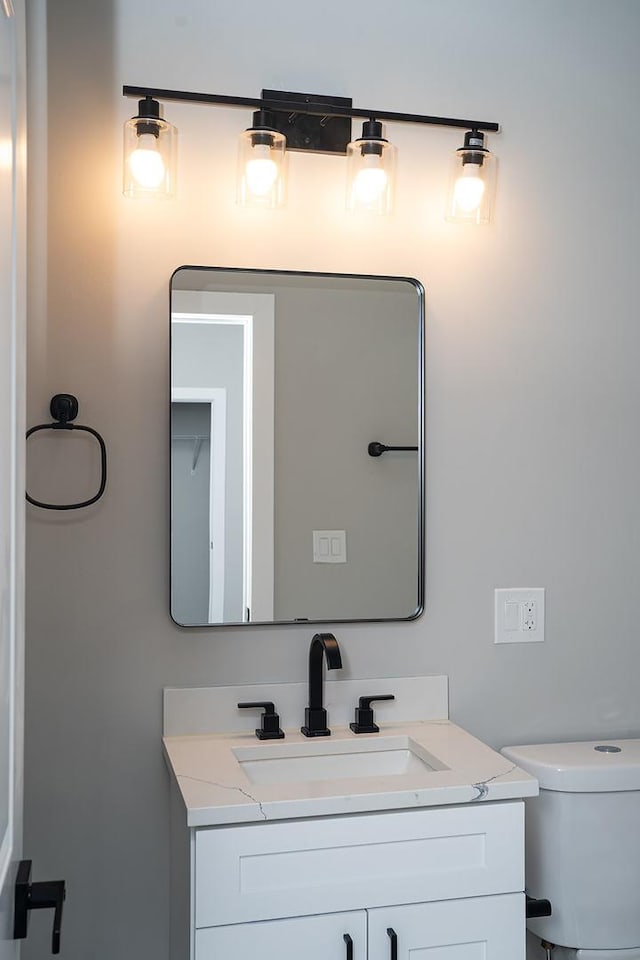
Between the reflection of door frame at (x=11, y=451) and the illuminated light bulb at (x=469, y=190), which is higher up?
the illuminated light bulb at (x=469, y=190)

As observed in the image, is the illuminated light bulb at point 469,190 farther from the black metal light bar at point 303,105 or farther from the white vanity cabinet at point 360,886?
the white vanity cabinet at point 360,886

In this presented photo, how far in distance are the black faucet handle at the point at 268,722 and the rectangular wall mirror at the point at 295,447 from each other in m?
0.17

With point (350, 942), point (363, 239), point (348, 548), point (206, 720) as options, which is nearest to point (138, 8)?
point (363, 239)

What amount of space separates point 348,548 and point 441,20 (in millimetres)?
1179

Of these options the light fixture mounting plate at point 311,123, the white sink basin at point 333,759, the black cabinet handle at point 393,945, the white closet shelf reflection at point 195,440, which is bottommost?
the black cabinet handle at point 393,945

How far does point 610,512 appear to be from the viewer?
215 centimetres

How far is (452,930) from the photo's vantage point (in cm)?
158

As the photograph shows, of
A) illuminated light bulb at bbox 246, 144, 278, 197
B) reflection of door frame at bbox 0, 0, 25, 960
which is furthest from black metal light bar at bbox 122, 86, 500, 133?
reflection of door frame at bbox 0, 0, 25, 960

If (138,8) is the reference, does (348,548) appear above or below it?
below

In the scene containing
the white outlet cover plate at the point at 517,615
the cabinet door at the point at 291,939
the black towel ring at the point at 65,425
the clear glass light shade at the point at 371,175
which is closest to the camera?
the cabinet door at the point at 291,939

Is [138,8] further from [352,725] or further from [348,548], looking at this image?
[352,725]

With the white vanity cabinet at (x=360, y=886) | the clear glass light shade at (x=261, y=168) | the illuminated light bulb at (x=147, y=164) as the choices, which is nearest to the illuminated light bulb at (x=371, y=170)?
the clear glass light shade at (x=261, y=168)

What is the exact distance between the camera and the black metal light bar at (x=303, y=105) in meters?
1.87

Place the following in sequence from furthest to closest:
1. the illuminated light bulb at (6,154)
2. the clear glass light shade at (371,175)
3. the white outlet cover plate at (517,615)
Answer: the white outlet cover plate at (517,615) < the clear glass light shade at (371,175) < the illuminated light bulb at (6,154)
